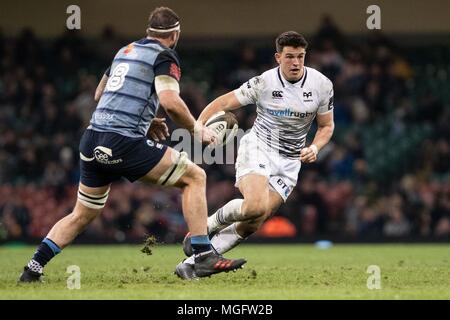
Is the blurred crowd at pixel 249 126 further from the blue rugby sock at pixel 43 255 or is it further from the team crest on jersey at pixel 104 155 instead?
the team crest on jersey at pixel 104 155

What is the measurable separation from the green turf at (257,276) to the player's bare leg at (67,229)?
160 millimetres

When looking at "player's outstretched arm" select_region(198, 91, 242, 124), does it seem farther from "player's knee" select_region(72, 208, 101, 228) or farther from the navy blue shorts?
"player's knee" select_region(72, 208, 101, 228)

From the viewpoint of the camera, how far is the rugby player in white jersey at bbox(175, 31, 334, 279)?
8961 millimetres

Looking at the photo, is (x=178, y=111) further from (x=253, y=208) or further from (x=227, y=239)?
(x=227, y=239)

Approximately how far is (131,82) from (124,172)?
699 mm

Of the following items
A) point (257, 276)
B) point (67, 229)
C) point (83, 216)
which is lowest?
point (257, 276)

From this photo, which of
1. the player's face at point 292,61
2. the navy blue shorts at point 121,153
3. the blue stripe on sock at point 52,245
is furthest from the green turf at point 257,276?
the player's face at point 292,61

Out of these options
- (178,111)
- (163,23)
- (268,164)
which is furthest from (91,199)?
(268,164)

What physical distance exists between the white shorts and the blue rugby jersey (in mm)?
1550

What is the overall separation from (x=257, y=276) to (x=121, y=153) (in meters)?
1.82

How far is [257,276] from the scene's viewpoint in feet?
28.4

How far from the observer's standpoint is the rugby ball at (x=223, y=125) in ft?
28.3

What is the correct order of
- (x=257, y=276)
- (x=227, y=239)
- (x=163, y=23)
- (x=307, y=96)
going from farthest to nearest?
(x=307, y=96) → (x=227, y=239) → (x=257, y=276) → (x=163, y=23)

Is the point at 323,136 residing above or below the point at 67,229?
above
